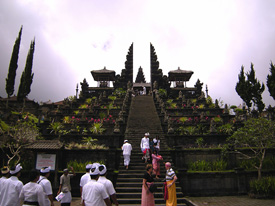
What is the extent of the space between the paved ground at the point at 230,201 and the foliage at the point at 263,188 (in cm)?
36

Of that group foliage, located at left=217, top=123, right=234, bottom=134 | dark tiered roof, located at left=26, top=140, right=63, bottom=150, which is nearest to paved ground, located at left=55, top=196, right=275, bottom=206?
dark tiered roof, located at left=26, top=140, right=63, bottom=150

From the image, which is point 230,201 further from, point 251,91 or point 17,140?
point 251,91

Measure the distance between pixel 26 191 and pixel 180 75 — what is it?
38.1 metres

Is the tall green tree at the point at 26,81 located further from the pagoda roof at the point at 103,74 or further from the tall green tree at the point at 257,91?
the tall green tree at the point at 257,91

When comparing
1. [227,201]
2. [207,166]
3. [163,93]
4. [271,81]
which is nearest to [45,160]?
[207,166]

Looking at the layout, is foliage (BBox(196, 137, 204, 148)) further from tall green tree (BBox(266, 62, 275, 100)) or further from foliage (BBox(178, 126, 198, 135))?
tall green tree (BBox(266, 62, 275, 100))

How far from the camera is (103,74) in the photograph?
40.3 meters

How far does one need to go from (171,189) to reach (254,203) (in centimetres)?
426

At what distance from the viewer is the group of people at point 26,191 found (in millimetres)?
4070

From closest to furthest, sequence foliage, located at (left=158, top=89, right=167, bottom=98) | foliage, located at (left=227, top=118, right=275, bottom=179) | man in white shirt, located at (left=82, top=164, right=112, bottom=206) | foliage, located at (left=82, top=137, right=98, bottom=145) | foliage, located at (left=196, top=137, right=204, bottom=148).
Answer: man in white shirt, located at (left=82, top=164, right=112, bottom=206) < foliage, located at (left=227, top=118, right=275, bottom=179) < foliage, located at (left=196, top=137, right=204, bottom=148) < foliage, located at (left=82, top=137, right=98, bottom=145) < foliage, located at (left=158, top=89, right=167, bottom=98)

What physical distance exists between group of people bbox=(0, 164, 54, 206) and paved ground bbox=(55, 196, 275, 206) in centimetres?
430

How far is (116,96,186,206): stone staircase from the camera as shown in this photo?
879 cm

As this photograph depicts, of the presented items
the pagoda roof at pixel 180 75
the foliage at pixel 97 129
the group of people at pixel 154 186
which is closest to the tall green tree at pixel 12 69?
the foliage at pixel 97 129

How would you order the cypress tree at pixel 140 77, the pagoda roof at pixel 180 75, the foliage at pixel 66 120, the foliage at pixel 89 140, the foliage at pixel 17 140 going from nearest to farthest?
the foliage at pixel 17 140 → the foliage at pixel 89 140 → the foliage at pixel 66 120 → the pagoda roof at pixel 180 75 → the cypress tree at pixel 140 77
